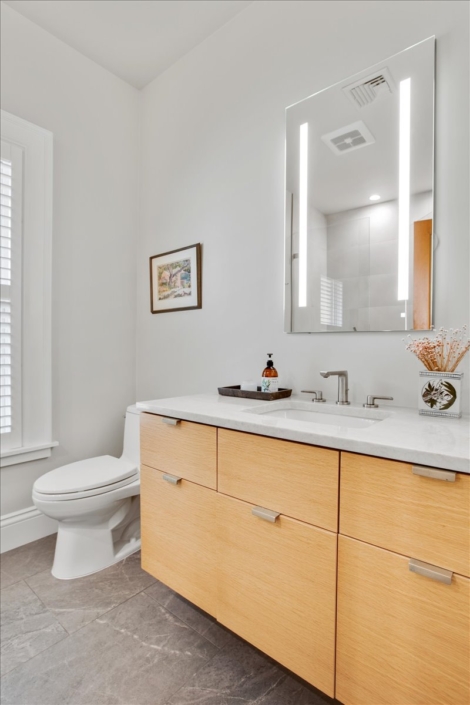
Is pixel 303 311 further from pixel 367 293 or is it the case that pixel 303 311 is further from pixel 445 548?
pixel 445 548

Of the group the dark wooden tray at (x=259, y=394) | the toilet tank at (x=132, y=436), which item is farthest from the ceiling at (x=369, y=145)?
the toilet tank at (x=132, y=436)

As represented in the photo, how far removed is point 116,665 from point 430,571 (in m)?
1.13

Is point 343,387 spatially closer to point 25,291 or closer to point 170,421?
point 170,421

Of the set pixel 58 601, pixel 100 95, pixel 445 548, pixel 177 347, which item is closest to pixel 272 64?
pixel 100 95

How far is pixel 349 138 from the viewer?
5.23 feet

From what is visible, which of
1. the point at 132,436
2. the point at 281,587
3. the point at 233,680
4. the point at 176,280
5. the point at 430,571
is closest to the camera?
the point at 430,571

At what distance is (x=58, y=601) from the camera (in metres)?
1.60

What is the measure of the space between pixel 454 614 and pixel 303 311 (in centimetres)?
123

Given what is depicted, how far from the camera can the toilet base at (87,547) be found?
5.85 ft

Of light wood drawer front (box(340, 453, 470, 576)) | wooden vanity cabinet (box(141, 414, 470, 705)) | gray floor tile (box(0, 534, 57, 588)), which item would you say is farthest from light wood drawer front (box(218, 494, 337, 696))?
gray floor tile (box(0, 534, 57, 588))

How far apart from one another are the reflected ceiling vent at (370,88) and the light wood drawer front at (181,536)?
66.4 inches

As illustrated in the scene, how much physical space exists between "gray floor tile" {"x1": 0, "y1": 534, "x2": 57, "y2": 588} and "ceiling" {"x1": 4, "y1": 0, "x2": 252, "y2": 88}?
117 inches

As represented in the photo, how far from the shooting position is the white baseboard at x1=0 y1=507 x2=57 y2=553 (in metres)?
2.01

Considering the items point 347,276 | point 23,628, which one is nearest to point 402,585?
point 347,276
